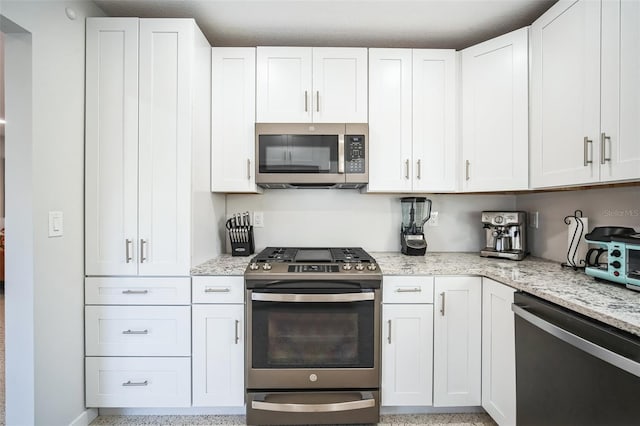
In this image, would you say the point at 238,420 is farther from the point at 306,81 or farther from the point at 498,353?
the point at 306,81

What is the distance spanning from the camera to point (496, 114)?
6.29ft

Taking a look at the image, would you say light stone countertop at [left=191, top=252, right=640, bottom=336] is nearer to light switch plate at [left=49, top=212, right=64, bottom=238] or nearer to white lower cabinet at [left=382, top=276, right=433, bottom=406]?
white lower cabinet at [left=382, top=276, right=433, bottom=406]

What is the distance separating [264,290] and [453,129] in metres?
1.64

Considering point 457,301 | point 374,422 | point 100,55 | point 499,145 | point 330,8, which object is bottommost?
point 374,422

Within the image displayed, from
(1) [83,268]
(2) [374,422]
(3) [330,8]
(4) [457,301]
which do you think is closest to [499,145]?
(4) [457,301]

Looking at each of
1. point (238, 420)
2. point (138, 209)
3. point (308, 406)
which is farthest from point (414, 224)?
point (138, 209)

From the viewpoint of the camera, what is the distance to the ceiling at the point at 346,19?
1.79 m

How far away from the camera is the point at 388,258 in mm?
2131

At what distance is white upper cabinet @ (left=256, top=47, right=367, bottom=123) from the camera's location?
202cm

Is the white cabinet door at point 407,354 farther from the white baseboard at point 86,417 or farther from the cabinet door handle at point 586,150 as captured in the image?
the white baseboard at point 86,417

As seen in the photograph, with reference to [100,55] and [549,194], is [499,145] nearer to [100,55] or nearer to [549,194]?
[549,194]

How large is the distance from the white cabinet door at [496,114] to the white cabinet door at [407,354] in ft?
3.15

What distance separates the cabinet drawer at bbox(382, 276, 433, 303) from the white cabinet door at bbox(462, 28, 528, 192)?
779 millimetres

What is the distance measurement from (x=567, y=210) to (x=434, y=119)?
3.34 feet
